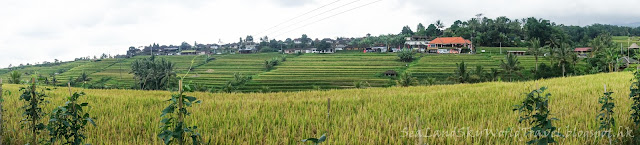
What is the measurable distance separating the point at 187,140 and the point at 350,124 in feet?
6.68

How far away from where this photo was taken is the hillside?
49.2 metres

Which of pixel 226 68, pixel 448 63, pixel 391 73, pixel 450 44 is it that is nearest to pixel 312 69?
pixel 391 73

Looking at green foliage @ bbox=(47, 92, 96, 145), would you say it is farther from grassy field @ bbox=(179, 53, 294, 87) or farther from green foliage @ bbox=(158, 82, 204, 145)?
grassy field @ bbox=(179, 53, 294, 87)

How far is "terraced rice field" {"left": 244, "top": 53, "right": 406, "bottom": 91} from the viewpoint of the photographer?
48688 millimetres

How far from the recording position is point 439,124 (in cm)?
478

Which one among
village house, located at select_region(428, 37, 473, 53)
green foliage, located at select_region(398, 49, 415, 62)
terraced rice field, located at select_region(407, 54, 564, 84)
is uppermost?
village house, located at select_region(428, 37, 473, 53)

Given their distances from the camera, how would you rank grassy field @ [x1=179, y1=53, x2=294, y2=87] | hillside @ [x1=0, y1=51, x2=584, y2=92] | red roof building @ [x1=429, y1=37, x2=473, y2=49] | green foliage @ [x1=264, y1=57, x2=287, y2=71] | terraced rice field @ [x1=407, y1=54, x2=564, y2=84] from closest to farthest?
1. hillside @ [x1=0, y1=51, x2=584, y2=92]
2. terraced rice field @ [x1=407, y1=54, x2=564, y2=84]
3. grassy field @ [x1=179, y1=53, x2=294, y2=87]
4. green foliage @ [x1=264, y1=57, x2=287, y2=71]
5. red roof building @ [x1=429, y1=37, x2=473, y2=49]

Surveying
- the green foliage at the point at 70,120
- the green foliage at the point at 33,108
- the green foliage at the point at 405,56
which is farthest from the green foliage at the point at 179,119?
the green foliage at the point at 405,56

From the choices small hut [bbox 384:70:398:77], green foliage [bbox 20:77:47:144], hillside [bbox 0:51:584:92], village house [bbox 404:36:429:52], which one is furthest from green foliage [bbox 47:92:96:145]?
village house [bbox 404:36:429:52]

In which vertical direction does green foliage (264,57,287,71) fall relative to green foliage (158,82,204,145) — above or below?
below

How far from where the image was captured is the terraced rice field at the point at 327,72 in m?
48.7

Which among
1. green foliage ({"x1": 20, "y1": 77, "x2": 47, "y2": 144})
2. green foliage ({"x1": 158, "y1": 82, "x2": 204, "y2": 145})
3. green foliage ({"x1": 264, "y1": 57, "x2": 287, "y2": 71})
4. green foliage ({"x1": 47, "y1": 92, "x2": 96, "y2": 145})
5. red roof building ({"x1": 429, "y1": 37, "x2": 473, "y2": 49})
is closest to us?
green foliage ({"x1": 158, "y1": 82, "x2": 204, "y2": 145})

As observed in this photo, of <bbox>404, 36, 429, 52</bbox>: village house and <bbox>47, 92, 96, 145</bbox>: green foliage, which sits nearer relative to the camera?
<bbox>47, 92, 96, 145</bbox>: green foliage

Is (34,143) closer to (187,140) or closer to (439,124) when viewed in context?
(187,140)
